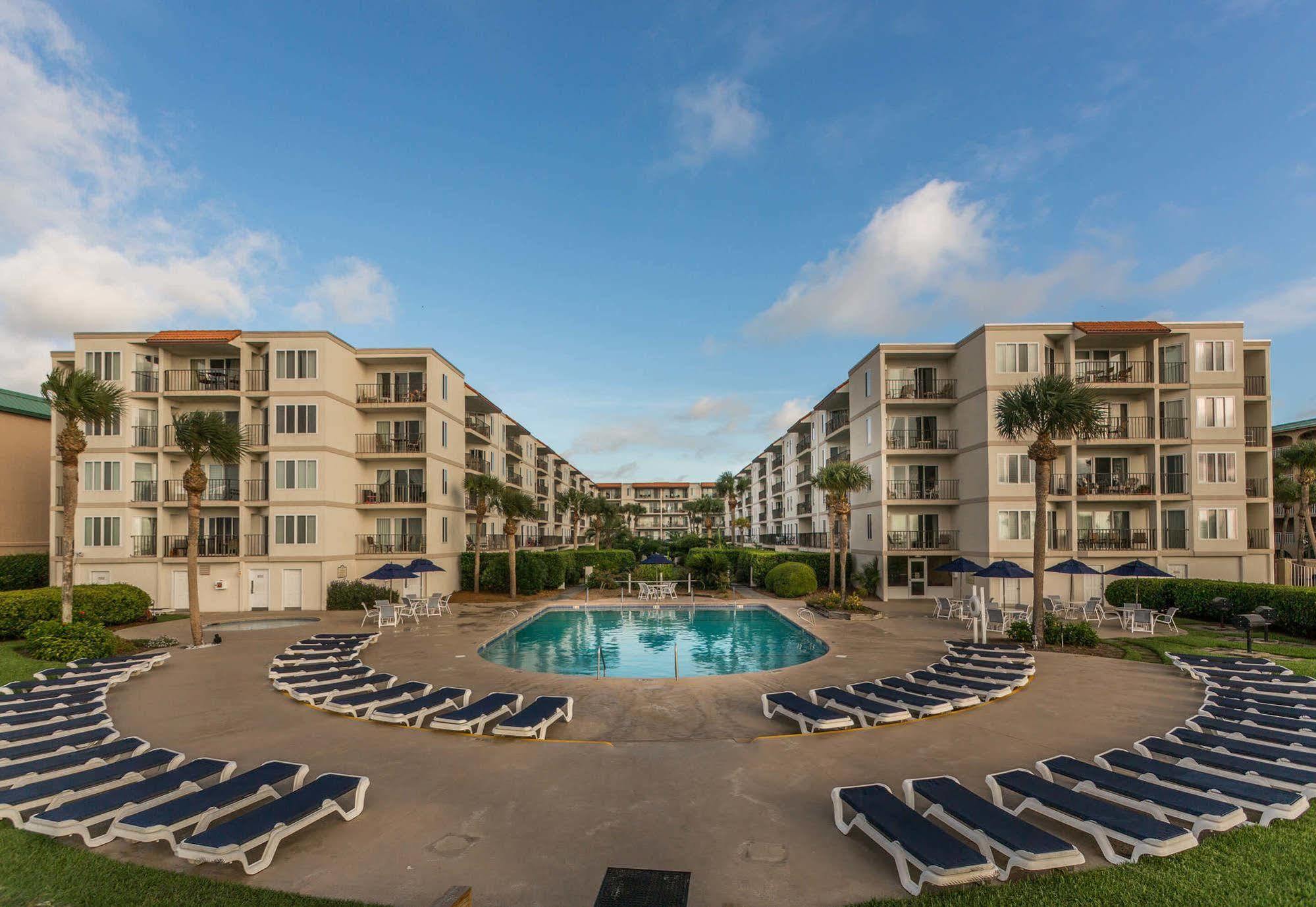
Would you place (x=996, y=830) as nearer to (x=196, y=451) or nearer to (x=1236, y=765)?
(x=1236, y=765)

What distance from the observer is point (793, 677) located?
13797 mm

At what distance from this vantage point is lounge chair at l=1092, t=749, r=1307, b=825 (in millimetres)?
6105

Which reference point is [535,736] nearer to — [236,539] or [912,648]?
[912,648]

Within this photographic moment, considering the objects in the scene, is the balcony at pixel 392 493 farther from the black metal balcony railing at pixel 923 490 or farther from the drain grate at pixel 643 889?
the drain grate at pixel 643 889

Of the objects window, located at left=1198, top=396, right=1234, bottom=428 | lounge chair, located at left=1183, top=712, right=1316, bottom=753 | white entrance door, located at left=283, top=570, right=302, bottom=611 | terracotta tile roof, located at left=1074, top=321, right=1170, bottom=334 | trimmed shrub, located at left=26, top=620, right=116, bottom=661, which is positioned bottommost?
white entrance door, located at left=283, top=570, right=302, bottom=611

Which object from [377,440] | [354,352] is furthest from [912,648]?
[354,352]

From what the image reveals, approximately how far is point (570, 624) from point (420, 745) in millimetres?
16368

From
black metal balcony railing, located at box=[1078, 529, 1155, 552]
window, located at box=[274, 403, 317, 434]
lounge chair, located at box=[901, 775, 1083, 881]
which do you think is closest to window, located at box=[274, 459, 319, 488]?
window, located at box=[274, 403, 317, 434]

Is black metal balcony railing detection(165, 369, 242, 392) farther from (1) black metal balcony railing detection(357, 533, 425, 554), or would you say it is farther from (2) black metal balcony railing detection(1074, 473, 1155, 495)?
(2) black metal balcony railing detection(1074, 473, 1155, 495)

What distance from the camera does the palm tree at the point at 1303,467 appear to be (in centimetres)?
2920

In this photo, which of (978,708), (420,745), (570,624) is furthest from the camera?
(570,624)

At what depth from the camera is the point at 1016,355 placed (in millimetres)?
27281

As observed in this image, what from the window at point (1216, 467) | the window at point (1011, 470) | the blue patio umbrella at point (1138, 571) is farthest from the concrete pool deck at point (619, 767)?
the window at point (1216, 467)

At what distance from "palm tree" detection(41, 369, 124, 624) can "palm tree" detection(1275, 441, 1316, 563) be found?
51586 millimetres
